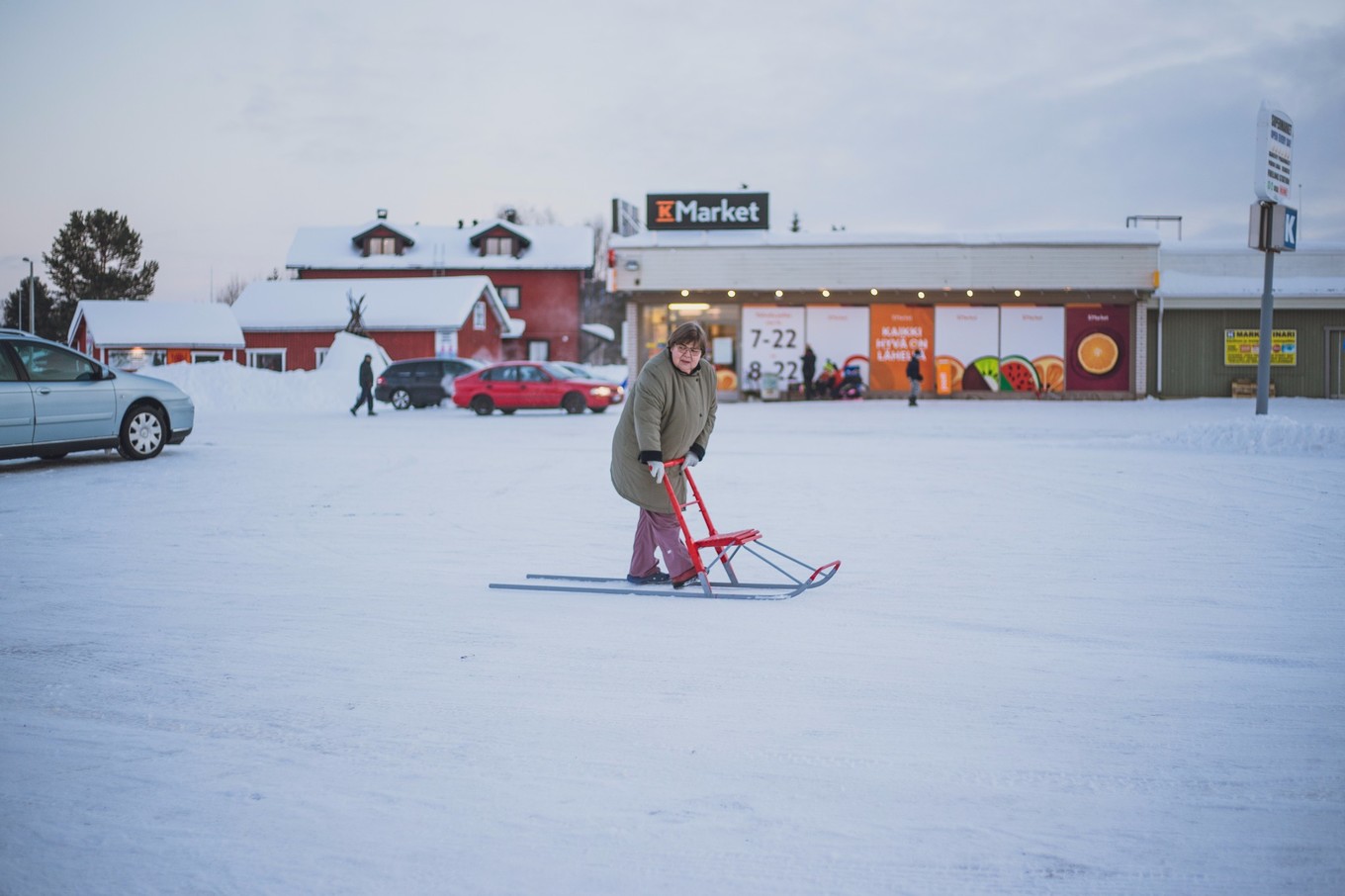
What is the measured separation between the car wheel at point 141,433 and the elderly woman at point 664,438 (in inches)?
359

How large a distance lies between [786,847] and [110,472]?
11.4 m

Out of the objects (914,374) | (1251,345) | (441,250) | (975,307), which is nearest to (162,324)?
(441,250)

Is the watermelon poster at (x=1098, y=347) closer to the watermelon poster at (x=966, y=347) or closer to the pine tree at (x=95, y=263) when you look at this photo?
the watermelon poster at (x=966, y=347)

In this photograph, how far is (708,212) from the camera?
33562 millimetres

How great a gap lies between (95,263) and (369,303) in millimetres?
32738

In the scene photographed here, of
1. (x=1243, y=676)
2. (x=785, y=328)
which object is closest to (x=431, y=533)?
(x=1243, y=676)

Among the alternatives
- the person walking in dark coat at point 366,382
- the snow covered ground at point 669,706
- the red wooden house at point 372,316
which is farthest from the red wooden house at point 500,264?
the snow covered ground at point 669,706

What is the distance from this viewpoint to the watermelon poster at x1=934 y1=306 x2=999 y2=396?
32875mm

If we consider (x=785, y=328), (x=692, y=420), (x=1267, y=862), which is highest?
(x=785, y=328)

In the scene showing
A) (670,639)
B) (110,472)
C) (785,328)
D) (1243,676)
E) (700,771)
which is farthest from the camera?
(785,328)

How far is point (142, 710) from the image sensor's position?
4.21 meters

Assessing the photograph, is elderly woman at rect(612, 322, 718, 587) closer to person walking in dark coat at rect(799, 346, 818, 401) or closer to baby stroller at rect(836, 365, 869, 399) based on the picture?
person walking in dark coat at rect(799, 346, 818, 401)

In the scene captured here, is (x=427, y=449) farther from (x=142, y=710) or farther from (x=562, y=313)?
(x=562, y=313)

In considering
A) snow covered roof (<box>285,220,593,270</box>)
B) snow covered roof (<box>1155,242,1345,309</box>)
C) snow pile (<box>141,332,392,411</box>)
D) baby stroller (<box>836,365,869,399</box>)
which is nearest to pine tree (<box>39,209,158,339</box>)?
snow covered roof (<box>285,220,593,270</box>)
